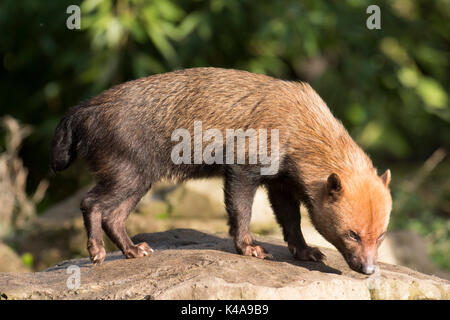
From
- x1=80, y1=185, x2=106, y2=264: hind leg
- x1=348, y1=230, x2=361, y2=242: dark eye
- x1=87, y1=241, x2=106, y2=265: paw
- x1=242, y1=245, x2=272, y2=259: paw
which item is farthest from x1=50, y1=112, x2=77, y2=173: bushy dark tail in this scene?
x1=348, y1=230, x2=361, y2=242: dark eye

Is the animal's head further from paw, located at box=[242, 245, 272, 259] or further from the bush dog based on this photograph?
paw, located at box=[242, 245, 272, 259]

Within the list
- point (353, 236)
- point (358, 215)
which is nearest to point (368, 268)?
point (353, 236)

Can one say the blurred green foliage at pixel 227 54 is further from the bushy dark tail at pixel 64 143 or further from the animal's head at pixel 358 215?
the animal's head at pixel 358 215

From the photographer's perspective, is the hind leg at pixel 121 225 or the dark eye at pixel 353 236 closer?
the dark eye at pixel 353 236

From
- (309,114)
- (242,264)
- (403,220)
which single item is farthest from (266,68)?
(242,264)

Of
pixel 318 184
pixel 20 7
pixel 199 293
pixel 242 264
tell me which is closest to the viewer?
pixel 199 293

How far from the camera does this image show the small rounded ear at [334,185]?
5.45 meters

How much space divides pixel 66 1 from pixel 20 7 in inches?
52.1

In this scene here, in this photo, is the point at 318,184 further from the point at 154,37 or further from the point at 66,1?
the point at 66,1

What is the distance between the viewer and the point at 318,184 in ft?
19.0

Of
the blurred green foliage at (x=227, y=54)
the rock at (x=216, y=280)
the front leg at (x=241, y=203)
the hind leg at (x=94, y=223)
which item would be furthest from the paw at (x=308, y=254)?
the blurred green foliage at (x=227, y=54)

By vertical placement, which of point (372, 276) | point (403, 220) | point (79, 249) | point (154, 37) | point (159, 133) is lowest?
point (403, 220)

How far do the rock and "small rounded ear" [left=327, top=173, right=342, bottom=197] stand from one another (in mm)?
675

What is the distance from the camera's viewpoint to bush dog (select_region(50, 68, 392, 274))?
587cm
